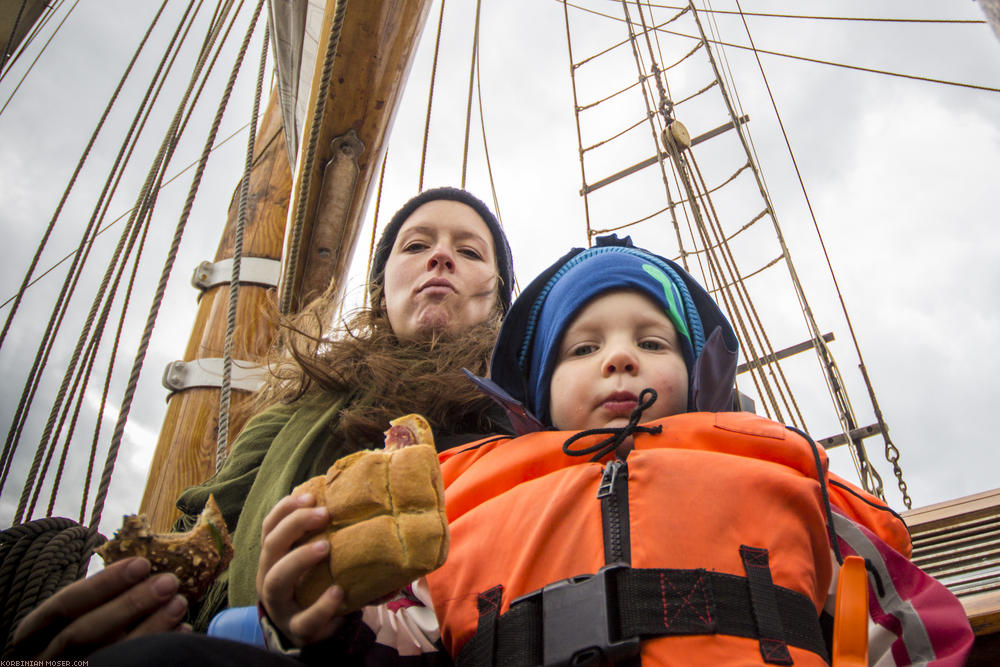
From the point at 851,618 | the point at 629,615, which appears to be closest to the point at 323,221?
the point at 629,615

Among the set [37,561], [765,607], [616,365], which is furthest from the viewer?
[616,365]

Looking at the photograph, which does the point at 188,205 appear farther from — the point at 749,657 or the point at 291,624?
the point at 749,657

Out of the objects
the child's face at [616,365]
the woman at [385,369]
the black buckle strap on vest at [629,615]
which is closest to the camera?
the black buckle strap on vest at [629,615]

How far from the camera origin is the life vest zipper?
87cm

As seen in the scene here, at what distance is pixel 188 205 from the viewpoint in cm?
213

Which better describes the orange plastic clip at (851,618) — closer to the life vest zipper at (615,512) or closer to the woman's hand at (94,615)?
the life vest zipper at (615,512)

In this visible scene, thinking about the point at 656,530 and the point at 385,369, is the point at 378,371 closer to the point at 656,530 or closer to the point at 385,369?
the point at 385,369

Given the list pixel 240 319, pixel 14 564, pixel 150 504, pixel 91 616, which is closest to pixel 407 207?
pixel 240 319

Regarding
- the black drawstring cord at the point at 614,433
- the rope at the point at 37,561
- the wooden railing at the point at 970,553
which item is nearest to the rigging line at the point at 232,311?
the rope at the point at 37,561

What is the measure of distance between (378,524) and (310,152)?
167 centimetres

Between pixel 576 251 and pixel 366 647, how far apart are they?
0.98m

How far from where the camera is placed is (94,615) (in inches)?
27.2

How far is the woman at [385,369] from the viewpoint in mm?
1377

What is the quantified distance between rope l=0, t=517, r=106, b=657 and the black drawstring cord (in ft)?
2.50
